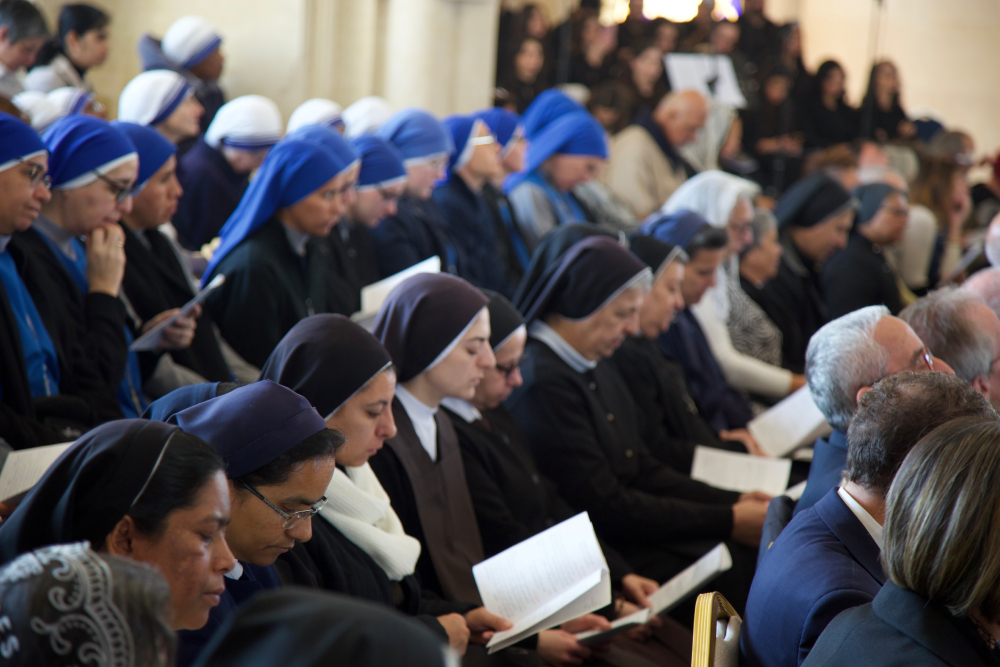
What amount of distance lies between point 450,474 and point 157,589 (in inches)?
74.0

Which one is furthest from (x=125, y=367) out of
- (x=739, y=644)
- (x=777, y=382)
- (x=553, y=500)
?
(x=777, y=382)

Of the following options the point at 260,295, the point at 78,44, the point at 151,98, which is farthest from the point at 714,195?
the point at 78,44

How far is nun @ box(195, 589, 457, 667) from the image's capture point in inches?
36.4

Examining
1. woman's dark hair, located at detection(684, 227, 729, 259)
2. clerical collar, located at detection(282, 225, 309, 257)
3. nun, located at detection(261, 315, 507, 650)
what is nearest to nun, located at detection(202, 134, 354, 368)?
clerical collar, located at detection(282, 225, 309, 257)

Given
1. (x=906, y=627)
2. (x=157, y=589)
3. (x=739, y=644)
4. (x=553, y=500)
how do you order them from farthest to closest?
(x=553, y=500) → (x=739, y=644) → (x=906, y=627) → (x=157, y=589)

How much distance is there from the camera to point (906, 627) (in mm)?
1558

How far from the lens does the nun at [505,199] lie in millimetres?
6230

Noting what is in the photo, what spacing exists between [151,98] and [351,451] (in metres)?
3.33

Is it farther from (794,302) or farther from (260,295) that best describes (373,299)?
(794,302)

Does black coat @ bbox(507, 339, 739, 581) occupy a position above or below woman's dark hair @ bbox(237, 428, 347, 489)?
below

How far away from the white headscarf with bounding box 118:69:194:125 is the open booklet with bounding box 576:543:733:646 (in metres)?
3.56

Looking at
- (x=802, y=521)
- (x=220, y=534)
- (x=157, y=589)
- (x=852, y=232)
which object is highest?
(x=157, y=589)

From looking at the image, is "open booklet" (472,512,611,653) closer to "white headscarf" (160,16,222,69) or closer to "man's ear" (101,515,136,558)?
"man's ear" (101,515,136,558)

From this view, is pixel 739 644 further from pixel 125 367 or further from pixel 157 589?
pixel 125 367
